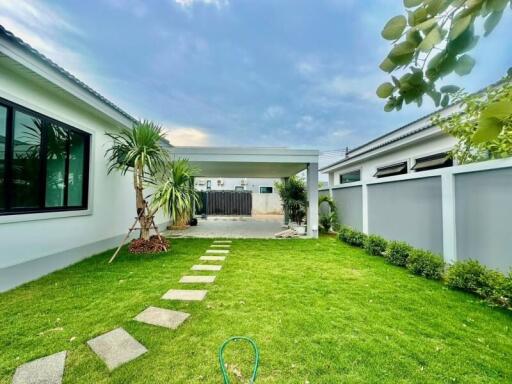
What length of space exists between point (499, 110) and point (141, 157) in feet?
20.7

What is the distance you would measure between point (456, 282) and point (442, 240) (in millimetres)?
1001

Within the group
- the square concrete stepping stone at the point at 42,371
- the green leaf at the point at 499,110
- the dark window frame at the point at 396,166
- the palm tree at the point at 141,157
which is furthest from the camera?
the dark window frame at the point at 396,166

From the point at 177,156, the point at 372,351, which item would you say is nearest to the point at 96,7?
the point at 177,156

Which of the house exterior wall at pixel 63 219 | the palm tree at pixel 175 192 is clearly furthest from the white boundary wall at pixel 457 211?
the house exterior wall at pixel 63 219

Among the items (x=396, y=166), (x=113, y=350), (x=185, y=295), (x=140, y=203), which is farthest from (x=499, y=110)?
(x=396, y=166)

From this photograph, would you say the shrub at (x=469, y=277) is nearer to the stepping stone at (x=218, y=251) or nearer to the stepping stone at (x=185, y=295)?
the stepping stone at (x=185, y=295)

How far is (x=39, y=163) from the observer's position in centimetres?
444


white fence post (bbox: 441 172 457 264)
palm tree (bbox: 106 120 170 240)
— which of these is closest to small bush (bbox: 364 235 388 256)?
white fence post (bbox: 441 172 457 264)

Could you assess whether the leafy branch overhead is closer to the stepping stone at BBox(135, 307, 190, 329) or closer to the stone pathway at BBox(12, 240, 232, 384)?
the stone pathway at BBox(12, 240, 232, 384)

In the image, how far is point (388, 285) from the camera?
4141 millimetres

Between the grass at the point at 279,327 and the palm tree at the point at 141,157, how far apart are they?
73.8 inches

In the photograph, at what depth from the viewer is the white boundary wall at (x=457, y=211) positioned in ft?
11.8

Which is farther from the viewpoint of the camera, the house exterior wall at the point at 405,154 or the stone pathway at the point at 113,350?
the house exterior wall at the point at 405,154

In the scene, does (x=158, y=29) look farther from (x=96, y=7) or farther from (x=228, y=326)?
(x=228, y=326)
